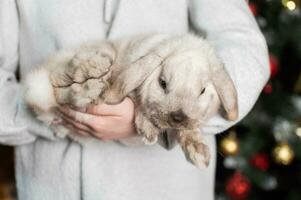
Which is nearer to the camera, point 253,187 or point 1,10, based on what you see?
point 1,10

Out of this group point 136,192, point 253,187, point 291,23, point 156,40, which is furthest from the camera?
point 253,187

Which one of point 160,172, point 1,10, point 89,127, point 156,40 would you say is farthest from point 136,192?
point 1,10

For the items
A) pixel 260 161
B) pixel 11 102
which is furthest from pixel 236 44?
pixel 260 161

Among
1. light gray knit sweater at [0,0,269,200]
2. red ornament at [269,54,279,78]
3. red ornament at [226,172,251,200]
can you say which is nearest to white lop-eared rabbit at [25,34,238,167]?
light gray knit sweater at [0,0,269,200]

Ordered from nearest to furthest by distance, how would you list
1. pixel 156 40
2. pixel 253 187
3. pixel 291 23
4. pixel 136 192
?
pixel 156 40, pixel 136 192, pixel 291 23, pixel 253 187

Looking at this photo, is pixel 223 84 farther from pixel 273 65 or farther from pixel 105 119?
pixel 273 65

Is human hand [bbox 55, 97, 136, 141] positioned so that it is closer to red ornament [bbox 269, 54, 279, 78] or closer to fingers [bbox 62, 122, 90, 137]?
fingers [bbox 62, 122, 90, 137]

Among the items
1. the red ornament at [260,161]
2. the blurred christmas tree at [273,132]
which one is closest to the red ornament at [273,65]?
the blurred christmas tree at [273,132]

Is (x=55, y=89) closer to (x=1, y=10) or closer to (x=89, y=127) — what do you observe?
(x=89, y=127)
